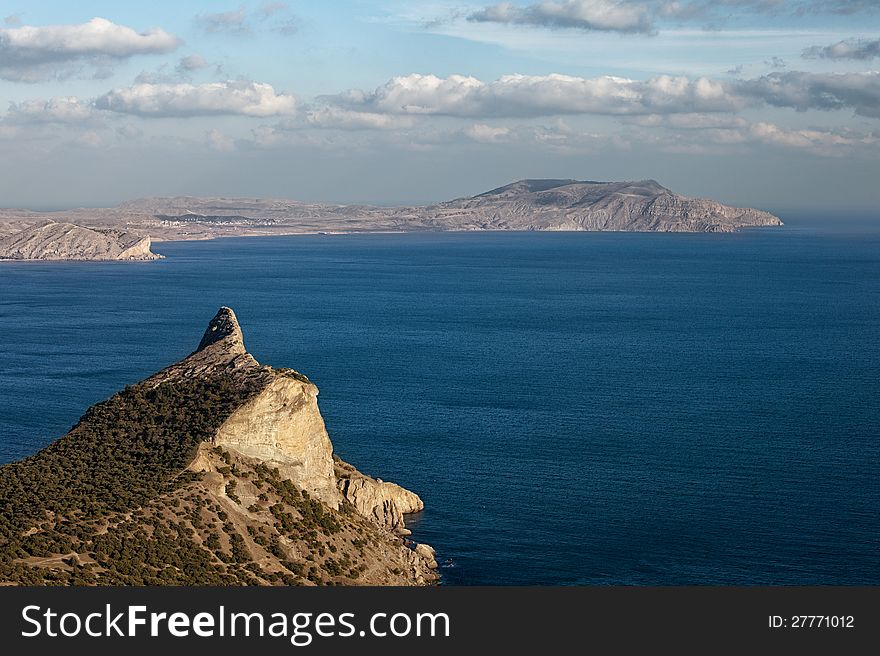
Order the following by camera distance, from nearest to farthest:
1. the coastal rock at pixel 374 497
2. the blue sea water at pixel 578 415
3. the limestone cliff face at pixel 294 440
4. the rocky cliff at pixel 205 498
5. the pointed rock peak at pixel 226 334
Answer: the rocky cliff at pixel 205 498, the limestone cliff face at pixel 294 440, the blue sea water at pixel 578 415, the coastal rock at pixel 374 497, the pointed rock peak at pixel 226 334

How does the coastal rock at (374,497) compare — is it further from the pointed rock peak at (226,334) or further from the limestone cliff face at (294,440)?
the pointed rock peak at (226,334)

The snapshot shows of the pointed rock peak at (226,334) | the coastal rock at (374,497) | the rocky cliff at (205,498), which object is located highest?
the pointed rock peak at (226,334)

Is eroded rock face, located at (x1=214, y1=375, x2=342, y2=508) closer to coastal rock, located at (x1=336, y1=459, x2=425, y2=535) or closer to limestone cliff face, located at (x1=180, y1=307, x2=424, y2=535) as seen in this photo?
limestone cliff face, located at (x1=180, y1=307, x2=424, y2=535)

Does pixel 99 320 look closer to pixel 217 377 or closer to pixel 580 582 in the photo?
pixel 217 377

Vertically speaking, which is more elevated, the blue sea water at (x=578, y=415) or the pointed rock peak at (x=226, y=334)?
the pointed rock peak at (x=226, y=334)

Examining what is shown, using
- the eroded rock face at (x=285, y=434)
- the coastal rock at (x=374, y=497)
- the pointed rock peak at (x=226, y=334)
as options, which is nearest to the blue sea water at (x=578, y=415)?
the coastal rock at (x=374, y=497)

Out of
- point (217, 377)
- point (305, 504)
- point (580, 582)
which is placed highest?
point (217, 377)

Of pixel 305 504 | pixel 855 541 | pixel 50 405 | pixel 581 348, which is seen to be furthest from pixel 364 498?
pixel 581 348
